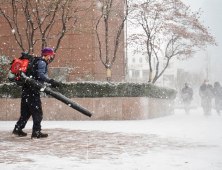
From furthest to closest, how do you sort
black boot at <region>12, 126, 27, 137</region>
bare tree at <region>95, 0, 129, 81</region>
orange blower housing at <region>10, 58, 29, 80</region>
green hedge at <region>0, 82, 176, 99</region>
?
1. bare tree at <region>95, 0, 129, 81</region>
2. green hedge at <region>0, 82, 176, 99</region>
3. black boot at <region>12, 126, 27, 137</region>
4. orange blower housing at <region>10, 58, 29, 80</region>

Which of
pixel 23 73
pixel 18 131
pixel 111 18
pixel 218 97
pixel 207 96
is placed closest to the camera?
pixel 23 73

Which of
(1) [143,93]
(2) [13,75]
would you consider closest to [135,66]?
(1) [143,93]

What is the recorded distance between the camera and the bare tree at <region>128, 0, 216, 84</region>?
18891 mm

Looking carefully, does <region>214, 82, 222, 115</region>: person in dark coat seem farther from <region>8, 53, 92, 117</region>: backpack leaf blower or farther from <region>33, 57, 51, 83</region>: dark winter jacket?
<region>8, 53, 92, 117</region>: backpack leaf blower

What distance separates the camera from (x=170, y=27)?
19.8 meters

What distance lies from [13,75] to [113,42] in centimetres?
1417

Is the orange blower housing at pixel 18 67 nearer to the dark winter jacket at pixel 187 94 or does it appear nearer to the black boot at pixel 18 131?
the black boot at pixel 18 131

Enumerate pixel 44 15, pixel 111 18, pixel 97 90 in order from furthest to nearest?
pixel 111 18, pixel 44 15, pixel 97 90

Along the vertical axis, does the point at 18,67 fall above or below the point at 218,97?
above

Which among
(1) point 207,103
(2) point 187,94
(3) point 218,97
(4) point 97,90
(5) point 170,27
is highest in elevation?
(5) point 170,27

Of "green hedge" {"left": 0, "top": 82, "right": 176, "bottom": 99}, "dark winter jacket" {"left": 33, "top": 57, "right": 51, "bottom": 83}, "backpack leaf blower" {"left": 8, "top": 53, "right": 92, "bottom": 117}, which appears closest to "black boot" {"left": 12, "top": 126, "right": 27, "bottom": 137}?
"backpack leaf blower" {"left": 8, "top": 53, "right": 92, "bottom": 117}

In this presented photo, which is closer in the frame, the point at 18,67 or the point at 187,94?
the point at 18,67

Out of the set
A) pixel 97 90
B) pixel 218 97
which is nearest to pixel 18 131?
pixel 97 90

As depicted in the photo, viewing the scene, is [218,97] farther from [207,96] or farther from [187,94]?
[187,94]
